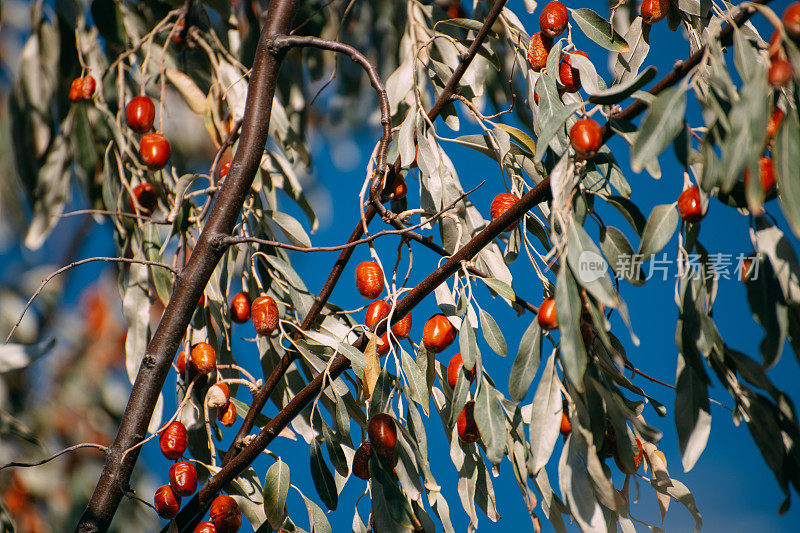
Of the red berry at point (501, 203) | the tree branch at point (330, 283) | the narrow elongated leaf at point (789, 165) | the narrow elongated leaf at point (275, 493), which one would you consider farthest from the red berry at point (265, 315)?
the narrow elongated leaf at point (789, 165)

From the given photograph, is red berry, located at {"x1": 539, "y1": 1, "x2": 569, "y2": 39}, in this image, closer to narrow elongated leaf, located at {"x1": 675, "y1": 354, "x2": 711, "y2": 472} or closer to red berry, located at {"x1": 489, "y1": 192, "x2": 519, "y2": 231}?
red berry, located at {"x1": 489, "y1": 192, "x2": 519, "y2": 231}

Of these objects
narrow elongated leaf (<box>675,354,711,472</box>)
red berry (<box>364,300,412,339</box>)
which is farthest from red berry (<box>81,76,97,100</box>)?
narrow elongated leaf (<box>675,354,711,472</box>)

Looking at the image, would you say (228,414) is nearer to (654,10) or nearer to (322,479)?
(322,479)

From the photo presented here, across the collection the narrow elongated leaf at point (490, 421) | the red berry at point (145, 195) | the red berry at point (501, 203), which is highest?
the red berry at point (501, 203)

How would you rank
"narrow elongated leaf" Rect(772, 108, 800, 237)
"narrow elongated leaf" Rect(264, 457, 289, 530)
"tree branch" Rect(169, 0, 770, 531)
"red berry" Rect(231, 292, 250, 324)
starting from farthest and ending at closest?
"red berry" Rect(231, 292, 250, 324) < "narrow elongated leaf" Rect(264, 457, 289, 530) < "tree branch" Rect(169, 0, 770, 531) < "narrow elongated leaf" Rect(772, 108, 800, 237)

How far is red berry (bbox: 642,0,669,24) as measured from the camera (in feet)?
2.10

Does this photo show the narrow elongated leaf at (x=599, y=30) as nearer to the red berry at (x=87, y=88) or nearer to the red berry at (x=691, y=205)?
the red berry at (x=691, y=205)

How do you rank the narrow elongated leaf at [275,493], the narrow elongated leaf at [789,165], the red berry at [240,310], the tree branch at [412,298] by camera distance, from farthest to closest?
the red berry at [240,310] → the narrow elongated leaf at [275,493] → the tree branch at [412,298] → the narrow elongated leaf at [789,165]

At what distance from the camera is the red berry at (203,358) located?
0.68m

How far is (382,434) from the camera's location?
0.54 metres

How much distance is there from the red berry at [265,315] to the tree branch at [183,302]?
6cm

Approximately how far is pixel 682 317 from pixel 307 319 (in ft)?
1.16

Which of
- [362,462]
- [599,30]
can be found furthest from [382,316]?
[599,30]

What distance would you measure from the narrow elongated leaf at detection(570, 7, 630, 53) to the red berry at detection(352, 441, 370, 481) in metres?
0.43
